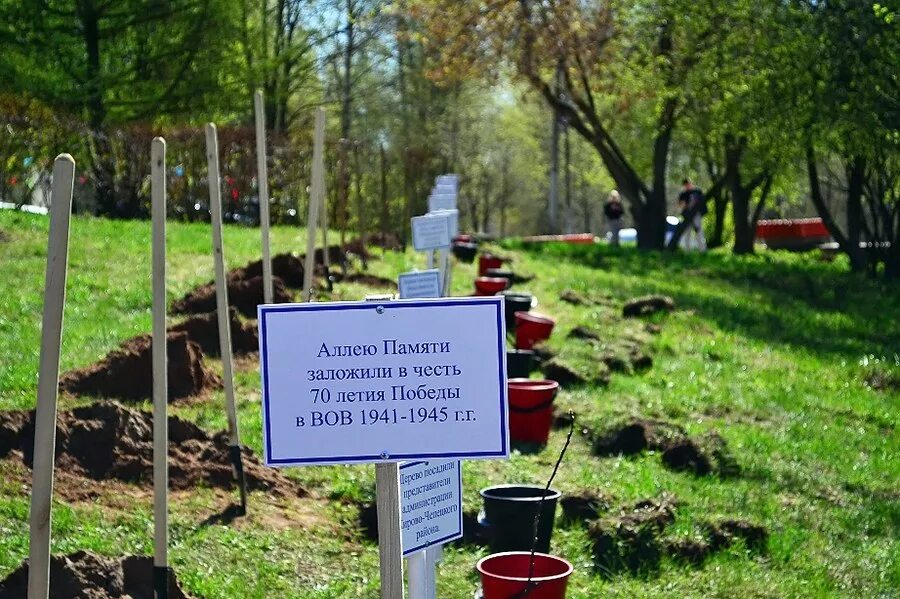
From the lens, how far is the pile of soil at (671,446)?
8969mm

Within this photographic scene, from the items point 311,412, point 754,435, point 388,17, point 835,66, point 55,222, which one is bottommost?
point 754,435

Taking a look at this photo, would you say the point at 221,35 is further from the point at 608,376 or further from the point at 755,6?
the point at 608,376

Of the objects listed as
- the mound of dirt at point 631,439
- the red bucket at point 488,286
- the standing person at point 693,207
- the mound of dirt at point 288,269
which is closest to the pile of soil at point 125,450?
the mound of dirt at point 631,439

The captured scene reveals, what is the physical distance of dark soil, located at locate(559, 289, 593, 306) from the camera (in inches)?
669

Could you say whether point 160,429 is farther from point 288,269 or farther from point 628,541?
point 288,269

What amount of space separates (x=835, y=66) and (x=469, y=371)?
17589mm

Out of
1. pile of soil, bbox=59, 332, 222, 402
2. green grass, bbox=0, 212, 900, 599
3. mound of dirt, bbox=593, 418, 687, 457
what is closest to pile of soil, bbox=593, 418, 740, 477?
mound of dirt, bbox=593, 418, 687, 457

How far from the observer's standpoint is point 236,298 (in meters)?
11.0

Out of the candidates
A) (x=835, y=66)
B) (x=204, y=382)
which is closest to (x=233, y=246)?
(x=204, y=382)

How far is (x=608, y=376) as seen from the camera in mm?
11664

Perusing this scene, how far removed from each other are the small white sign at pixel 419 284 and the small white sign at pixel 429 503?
358 cm

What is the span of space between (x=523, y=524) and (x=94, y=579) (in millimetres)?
2205

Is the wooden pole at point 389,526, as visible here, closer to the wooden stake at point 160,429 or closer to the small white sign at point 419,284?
the wooden stake at point 160,429

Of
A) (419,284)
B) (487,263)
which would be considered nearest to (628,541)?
(419,284)
